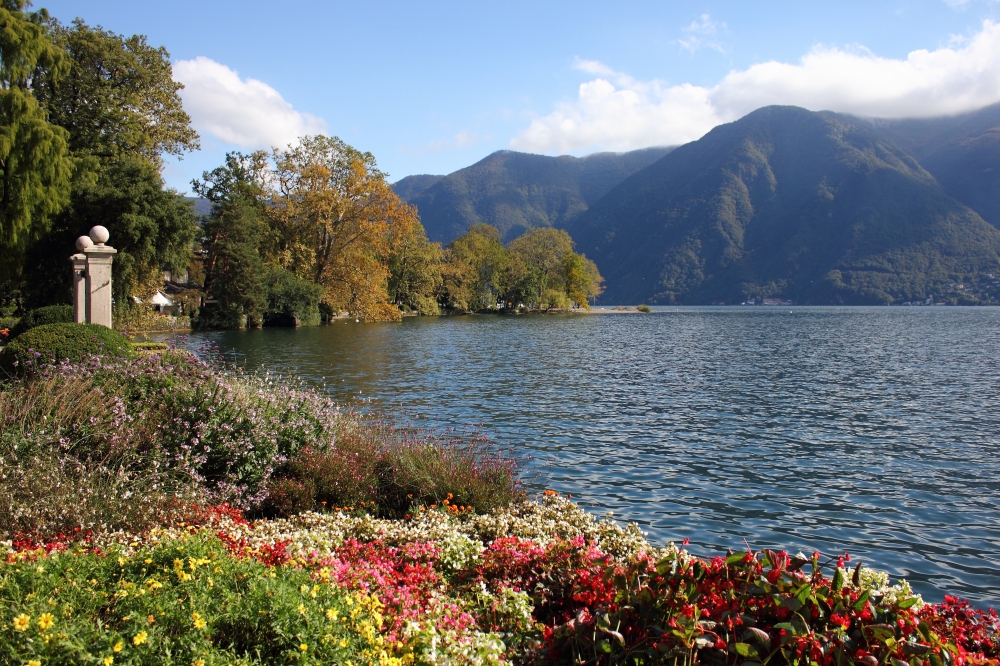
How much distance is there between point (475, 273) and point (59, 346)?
84.9 m

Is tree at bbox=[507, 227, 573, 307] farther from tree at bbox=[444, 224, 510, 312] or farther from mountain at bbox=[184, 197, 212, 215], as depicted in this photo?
mountain at bbox=[184, 197, 212, 215]

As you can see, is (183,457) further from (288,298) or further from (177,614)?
(288,298)

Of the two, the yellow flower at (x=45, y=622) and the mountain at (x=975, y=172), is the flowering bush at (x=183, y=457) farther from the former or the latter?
the mountain at (x=975, y=172)

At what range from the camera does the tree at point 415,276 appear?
80.4 metres

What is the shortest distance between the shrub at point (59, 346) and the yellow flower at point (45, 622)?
31.6 feet

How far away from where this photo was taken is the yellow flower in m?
2.75

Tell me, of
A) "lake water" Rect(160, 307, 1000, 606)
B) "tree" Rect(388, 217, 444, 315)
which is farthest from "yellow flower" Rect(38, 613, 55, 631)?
"tree" Rect(388, 217, 444, 315)

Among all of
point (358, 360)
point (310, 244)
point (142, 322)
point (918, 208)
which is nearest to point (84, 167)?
point (142, 322)

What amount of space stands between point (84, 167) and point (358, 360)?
17.1 m

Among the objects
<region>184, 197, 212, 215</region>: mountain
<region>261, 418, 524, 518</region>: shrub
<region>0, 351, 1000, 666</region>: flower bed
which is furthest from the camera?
<region>184, 197, 212, 215</region>: mountain

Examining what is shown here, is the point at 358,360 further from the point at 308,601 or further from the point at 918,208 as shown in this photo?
the point at 918,208

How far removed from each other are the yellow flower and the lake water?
21.6ft

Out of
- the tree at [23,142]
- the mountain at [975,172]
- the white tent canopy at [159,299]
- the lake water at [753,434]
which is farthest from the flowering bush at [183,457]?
the mountain at [975,172]

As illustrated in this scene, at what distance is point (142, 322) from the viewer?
3694 cm
